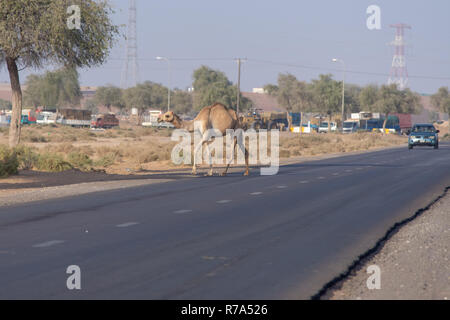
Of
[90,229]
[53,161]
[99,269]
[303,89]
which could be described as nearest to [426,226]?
[90,229]

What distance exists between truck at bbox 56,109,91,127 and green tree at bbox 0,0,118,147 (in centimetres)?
7721

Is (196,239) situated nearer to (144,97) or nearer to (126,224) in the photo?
(126,224)

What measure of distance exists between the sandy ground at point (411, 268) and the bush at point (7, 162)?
1307 cm

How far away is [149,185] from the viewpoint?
21812 millimetres

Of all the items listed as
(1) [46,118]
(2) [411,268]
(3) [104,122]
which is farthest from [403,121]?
(2) [411,268]

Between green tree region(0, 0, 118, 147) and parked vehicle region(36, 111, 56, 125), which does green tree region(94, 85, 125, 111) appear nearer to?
parked vehicle region(36, 111, 56, 125)

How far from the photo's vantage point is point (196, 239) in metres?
11.5

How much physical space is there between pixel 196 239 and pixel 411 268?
10.8 ft

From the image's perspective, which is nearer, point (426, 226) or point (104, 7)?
point (426, 226)

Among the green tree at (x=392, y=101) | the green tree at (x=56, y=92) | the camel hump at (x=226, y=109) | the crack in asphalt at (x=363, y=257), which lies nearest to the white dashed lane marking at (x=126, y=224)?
the crack in asphalt at (x=363, y=257)

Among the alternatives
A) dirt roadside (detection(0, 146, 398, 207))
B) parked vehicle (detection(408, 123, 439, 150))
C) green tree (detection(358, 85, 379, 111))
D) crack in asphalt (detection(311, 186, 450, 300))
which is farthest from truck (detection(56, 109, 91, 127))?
crack in asphalt (detection(311, 186, 450, 300))

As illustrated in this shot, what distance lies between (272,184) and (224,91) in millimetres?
92889

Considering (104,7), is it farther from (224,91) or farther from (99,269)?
(224,91)
